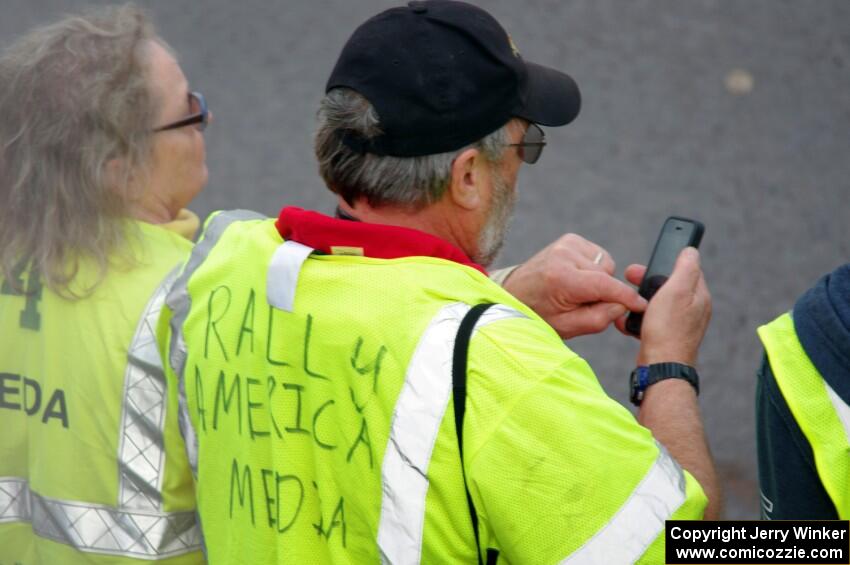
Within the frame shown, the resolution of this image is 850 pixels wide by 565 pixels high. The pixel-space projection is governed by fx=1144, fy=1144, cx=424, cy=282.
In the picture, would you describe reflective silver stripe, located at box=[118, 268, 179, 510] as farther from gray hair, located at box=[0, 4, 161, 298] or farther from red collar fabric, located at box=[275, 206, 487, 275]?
red collar fabric, located at box=[275, 206, 487, 275]

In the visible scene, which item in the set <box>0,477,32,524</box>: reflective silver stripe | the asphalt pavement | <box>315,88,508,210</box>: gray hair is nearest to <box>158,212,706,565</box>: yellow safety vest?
<box>315,88,508,210</box>: gray hair

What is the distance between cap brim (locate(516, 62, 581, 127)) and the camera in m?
1.81

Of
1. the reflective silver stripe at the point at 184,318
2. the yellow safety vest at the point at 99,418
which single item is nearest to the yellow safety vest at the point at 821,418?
the reflective silver stripe at the point at 184,318

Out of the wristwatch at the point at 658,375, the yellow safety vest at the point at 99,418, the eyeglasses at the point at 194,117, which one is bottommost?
the yellow safety vest at the point at 99,418

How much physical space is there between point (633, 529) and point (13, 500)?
1355 millimetres

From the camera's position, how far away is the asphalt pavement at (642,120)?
480 cm

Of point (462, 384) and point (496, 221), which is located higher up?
point (496, 221)

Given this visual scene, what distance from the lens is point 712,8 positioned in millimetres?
5129

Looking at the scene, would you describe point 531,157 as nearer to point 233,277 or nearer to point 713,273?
point 233,277

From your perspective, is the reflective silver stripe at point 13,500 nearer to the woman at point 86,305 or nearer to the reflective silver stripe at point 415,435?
the woman at point 86,305

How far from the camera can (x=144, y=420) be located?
6.86 feet

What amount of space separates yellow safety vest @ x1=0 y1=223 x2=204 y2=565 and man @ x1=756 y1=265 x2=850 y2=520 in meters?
1.04

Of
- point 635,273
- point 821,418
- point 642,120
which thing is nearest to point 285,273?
point 635,273

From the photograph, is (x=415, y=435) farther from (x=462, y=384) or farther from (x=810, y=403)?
(x=810, y=403)
